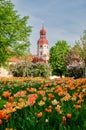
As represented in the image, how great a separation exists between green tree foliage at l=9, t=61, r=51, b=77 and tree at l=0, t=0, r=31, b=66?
1979cm

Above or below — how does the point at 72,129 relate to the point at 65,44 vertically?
below

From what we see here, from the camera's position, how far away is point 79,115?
4.36m

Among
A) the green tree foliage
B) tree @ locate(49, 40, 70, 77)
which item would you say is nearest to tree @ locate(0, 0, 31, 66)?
the green tree foliage

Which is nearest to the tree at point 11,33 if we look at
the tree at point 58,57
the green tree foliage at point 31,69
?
the green tree foliage at point 31,69

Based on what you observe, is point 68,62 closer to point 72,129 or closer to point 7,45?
point 7,45

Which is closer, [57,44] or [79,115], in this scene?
[79,115]

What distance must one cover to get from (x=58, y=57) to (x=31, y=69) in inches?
1511

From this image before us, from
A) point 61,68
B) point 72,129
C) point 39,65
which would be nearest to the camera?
point 72,129

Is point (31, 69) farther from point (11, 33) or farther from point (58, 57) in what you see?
point (58, 57)

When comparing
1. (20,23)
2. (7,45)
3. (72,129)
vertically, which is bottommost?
(72,129)

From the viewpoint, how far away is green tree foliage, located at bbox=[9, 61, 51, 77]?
5317cm

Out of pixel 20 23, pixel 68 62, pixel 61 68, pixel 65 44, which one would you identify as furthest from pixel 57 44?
pixel 20 23

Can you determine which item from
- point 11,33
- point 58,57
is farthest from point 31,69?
point 58,57

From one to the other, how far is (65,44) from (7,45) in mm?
65687
